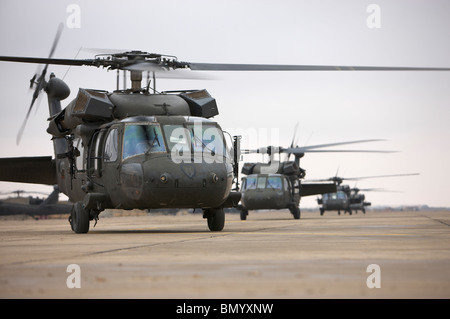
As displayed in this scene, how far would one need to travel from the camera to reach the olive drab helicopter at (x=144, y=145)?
51.3 ft

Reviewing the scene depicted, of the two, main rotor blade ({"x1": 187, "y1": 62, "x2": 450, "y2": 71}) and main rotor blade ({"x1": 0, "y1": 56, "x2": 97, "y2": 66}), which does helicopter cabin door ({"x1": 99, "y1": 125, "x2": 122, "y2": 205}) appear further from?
main rotor blade ({"x1": 187, "y1": 62, "x2": 450, "y2": 71})

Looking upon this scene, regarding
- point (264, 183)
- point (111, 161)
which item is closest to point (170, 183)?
point (111, 161)

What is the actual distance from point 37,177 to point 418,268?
16.3 meters

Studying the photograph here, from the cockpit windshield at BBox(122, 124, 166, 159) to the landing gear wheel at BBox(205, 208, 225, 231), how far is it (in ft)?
8.70

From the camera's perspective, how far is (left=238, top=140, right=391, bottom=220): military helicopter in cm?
3469

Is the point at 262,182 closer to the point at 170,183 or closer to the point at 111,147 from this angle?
the point at 111,147

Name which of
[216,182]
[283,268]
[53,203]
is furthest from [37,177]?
[53,203]

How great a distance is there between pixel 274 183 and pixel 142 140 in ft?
63.5

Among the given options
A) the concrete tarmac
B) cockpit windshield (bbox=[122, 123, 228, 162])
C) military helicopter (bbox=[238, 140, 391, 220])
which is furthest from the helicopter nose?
military helicopter (bbox=[238, 140, 391, 220])

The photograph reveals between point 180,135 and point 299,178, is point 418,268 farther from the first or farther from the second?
point 299,178

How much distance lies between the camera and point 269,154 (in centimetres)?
3741

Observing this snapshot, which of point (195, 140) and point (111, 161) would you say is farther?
point (111, 161)

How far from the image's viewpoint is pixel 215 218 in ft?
58.3

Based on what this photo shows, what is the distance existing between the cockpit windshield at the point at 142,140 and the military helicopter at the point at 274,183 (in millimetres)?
17320
